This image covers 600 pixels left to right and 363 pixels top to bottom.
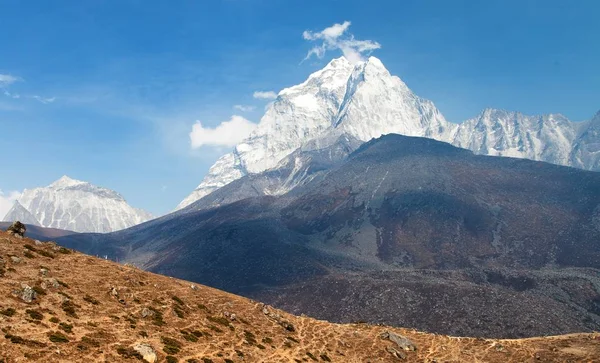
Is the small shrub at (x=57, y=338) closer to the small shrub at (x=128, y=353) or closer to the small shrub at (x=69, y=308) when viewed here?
the small shrub at (x=128, y=353)

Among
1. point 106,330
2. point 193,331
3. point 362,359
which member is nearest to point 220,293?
point 193,331

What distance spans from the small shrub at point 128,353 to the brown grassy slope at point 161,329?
5.5 inches

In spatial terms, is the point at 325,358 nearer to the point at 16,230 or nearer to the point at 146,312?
the point at 146,312

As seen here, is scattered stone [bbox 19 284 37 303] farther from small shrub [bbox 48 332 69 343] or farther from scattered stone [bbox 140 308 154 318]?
scattered stone [bbox 140 308 154 318]

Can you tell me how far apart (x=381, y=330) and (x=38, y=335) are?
52.6 m

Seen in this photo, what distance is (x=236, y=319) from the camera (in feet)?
208

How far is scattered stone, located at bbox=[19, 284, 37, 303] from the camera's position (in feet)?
146

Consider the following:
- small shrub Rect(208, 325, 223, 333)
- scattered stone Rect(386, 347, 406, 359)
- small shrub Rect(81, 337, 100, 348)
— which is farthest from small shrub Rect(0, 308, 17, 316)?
scattered stone Rect(386, 347, 406, 359)

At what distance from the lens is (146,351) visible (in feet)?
139

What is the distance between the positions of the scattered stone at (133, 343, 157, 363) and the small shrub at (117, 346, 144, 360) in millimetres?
283

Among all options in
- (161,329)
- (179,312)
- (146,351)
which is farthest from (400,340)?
(146,351)

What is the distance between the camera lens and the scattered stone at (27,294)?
1756 inches

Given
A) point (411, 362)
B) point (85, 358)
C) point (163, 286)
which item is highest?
point (163, 286)

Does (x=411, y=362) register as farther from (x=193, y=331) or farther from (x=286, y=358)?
(x=193, y=331)
